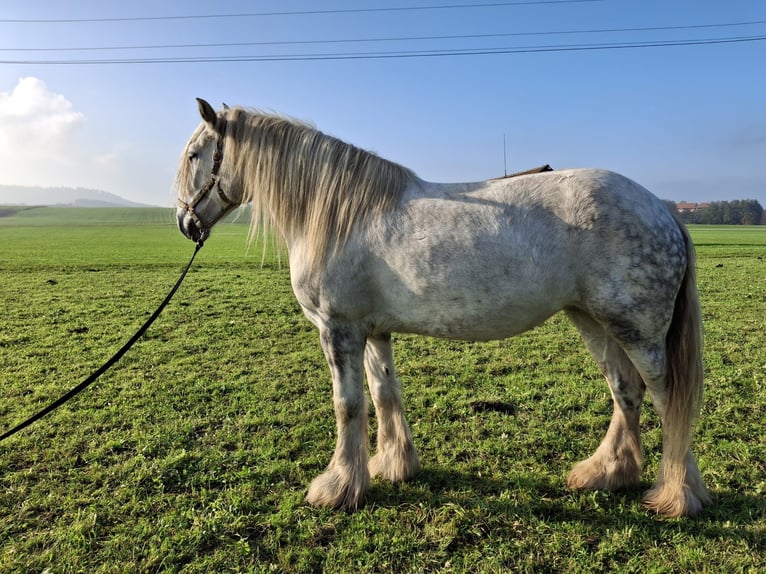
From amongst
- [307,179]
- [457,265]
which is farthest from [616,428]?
[307,179]

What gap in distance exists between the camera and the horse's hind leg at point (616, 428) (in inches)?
123

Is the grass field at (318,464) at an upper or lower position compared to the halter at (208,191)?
lower

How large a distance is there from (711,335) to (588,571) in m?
6.17

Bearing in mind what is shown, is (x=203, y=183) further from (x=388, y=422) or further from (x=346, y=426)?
(x=388, y=422)

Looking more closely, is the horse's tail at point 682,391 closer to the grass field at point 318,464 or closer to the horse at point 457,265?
the horse at point 457,265

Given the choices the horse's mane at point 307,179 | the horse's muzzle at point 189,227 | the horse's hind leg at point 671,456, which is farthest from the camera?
the horse's muzzle at point 189,227

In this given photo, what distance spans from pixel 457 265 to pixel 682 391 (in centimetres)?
166

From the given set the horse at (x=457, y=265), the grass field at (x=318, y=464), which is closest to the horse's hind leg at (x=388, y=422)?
the horse at (x=457, y=265)

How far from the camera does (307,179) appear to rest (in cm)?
303

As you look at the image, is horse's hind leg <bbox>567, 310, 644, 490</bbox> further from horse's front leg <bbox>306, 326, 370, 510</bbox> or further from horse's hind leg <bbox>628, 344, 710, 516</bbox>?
horse's front leg <bbox>306, 326, 370, 510</bbox>

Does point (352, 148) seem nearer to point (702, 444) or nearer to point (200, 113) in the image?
point (200, 113)

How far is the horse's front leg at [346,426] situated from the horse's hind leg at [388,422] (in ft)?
0.88

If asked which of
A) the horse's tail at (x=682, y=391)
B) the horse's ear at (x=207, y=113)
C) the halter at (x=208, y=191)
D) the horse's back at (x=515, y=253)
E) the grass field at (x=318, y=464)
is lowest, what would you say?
the grass field at (x=318, y=464)

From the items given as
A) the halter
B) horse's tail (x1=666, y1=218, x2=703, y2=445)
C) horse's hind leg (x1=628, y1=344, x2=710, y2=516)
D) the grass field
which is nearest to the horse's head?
the halter
